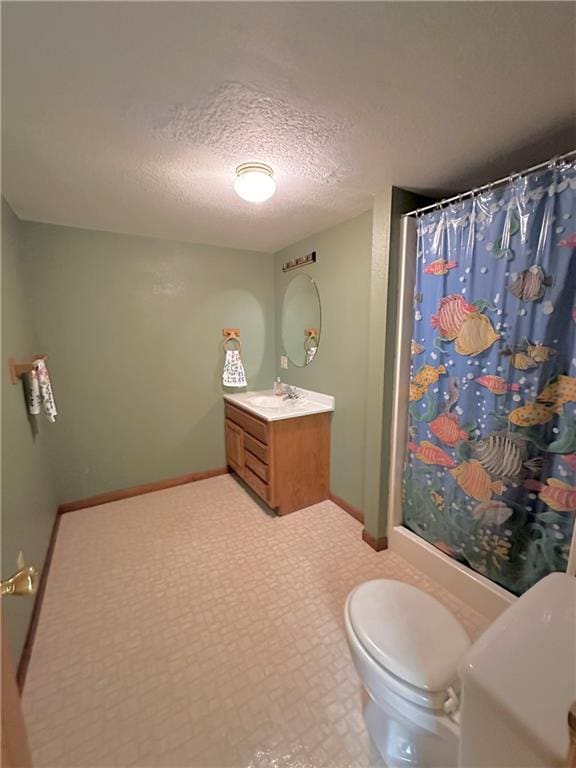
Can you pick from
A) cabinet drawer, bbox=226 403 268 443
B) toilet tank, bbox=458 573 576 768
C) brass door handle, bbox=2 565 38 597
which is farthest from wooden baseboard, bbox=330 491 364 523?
brass door handle, bbox=2 565 38 597

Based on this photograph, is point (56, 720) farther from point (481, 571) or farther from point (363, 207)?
point (363, 207)

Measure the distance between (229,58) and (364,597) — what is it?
183 centimetres

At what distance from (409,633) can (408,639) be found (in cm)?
2

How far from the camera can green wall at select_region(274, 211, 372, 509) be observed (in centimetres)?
223

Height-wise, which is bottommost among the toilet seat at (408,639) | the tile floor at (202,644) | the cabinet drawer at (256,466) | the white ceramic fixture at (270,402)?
the tile floor at (202,644)

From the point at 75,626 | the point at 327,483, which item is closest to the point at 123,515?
the point at 75,626

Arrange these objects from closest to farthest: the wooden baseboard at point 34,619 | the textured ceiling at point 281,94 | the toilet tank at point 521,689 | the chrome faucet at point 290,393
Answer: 1. the toilet tank at point 521,689
2. the textured ceiling at point 281,94
3. the wooden baseboard at point 34,619
4. the chrome faucet at point 290,393

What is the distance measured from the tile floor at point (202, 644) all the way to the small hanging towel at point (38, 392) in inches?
38.5

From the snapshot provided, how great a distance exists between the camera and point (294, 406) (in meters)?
2.70

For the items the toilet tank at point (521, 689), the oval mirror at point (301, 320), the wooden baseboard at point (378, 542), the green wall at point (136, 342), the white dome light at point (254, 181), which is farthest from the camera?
the oval mirror at point (301, 320)

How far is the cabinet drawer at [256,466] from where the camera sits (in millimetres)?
2455

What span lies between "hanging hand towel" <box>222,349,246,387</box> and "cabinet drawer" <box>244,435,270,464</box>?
0.57 m

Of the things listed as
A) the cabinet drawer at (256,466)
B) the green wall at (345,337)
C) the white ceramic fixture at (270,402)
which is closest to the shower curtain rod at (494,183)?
the green wall at (345,337)

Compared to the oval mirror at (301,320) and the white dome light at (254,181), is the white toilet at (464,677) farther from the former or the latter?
the oval mirror at (301,320)
